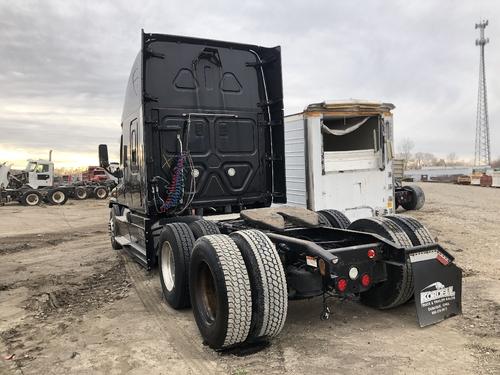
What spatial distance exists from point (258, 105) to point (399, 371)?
4.76 m

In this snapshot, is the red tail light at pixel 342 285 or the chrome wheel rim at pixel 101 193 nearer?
the red tail light at pixel 342 285

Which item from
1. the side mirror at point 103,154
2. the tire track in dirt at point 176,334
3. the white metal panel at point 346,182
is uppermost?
the side mirror at point 103,154

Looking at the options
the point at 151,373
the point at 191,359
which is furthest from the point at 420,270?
the point at 151,373

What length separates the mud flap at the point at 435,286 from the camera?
4.12m

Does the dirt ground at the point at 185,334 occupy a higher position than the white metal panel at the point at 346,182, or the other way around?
the white metal panel at the point at 346,182

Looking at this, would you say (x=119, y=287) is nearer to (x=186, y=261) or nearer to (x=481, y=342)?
(x=186, y=261)

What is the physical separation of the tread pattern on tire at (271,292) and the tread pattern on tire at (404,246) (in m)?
1.20

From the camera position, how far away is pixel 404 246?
4.51 metres

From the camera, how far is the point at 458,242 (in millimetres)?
9156

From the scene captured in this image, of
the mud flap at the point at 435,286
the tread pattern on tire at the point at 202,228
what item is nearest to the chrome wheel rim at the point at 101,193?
the tread pattern on tire at the point at 202,228

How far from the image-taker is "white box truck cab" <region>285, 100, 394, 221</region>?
9984 mm

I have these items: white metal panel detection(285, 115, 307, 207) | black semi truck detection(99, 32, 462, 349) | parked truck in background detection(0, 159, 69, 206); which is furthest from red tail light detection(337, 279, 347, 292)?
parked truck in background detection(0, 159, 69, 206)

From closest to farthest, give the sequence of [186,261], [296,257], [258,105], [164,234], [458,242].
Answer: [296,257] → [186,261] → [164,234] → [258,105] → [458,242]

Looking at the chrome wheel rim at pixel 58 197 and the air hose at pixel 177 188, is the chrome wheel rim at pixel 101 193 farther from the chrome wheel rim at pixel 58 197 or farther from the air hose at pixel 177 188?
the air hose at pixel 177 188
